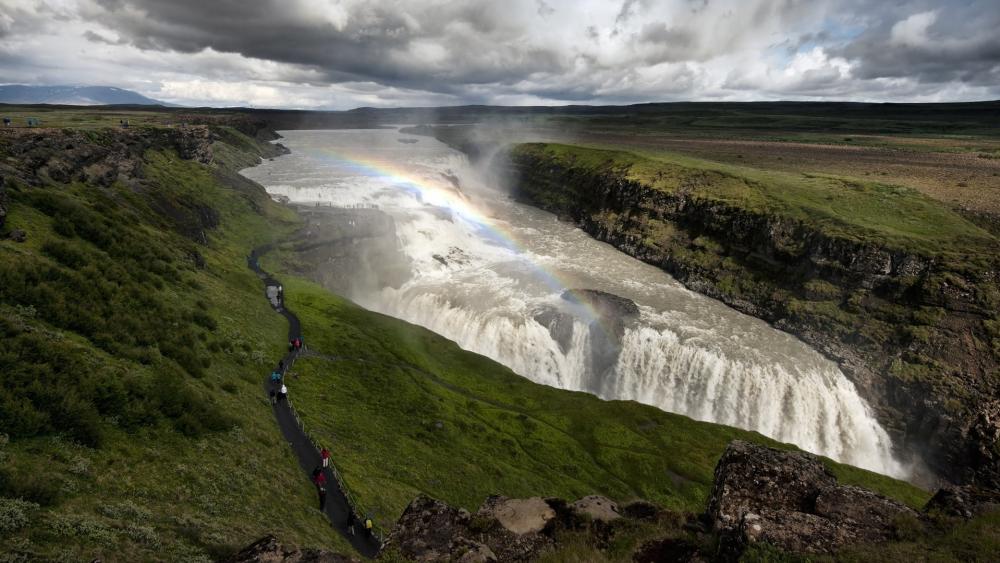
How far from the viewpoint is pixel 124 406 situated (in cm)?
2177

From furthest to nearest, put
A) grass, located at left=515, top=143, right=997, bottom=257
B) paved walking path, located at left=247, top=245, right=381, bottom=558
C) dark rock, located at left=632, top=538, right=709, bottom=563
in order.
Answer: grass, located at left=515, top=143, right=997, bottom=257
paved walking path, located at left=247, top=245, right=381, bottom=558
dark rock, located at left=632, top=538, right=709, bottom=563

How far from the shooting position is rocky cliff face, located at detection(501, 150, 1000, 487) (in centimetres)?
5244

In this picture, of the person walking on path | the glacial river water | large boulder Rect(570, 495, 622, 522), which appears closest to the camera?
large boulder Rect(570, 495, 622, 522)

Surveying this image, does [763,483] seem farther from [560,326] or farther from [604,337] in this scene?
[560,326]

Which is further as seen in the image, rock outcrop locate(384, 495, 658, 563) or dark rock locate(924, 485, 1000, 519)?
rock outcrop locate(384, 495, 658, 563)

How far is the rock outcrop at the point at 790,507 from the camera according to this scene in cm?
1182

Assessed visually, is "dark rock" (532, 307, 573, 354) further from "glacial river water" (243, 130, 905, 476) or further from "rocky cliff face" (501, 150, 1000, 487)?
"rocky cliff face" (501, 150, 1000, 487)

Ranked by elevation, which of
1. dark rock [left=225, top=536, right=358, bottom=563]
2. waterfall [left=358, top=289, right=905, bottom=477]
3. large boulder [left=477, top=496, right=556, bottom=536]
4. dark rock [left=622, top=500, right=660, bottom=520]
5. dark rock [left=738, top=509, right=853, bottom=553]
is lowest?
waterfall [left=358, top=289, right=905, bottom=477]

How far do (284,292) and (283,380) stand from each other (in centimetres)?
2890

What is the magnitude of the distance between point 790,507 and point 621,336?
4959 cm

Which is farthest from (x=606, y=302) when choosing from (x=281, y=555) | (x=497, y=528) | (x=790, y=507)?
(x=281, y=555)

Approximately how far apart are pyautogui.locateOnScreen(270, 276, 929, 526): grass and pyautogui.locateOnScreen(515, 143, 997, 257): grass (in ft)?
123

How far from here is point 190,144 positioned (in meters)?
111

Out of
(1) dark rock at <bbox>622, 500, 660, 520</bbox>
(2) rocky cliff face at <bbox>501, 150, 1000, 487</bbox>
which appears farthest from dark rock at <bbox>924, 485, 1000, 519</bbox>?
(2) rocky cliff face at <bbox>501, 150, 1000, 487</bbox>
